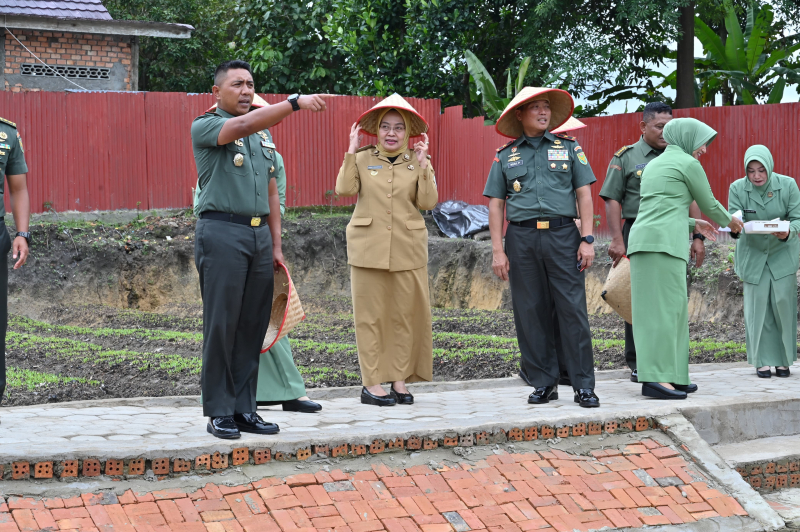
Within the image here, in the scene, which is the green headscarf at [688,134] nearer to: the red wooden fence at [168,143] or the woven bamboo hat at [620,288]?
the woven bamboo hat at [620,288]

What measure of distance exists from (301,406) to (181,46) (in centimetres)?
1804

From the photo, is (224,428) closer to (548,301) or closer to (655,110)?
(548,301)

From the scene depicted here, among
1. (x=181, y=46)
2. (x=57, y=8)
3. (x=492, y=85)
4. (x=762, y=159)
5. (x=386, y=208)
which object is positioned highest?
(x=181, y=46)

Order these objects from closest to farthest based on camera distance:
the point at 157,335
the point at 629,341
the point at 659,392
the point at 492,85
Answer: the point at 659,392 < the point at 629,341 < the point at 157,335 < the point at 492,85

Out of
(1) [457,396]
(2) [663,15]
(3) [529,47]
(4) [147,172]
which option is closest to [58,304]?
(4) [147,172]

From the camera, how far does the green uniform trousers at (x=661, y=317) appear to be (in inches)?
224

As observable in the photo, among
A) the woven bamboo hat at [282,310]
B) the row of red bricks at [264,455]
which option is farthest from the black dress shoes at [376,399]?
the row of red bricks at [264,455]

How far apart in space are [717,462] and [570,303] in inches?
53.0

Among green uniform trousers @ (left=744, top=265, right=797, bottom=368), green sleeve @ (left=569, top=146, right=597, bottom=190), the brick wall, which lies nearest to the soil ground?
green uniform trousers @ (left=744, top=265, right=797, bottom=368)

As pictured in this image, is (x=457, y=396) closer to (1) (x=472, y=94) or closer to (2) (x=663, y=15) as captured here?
(2) (x=663, y=15)

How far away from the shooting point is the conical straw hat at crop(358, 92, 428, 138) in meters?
5.67

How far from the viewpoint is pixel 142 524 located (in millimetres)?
3672

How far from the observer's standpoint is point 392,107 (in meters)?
5.69

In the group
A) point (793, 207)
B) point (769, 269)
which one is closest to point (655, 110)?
point (793, 207)
